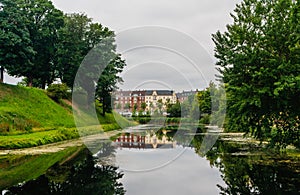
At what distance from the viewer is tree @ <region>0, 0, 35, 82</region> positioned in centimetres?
3076

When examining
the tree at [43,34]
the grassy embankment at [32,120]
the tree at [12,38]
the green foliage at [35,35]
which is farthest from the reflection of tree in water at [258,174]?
the tree at [43,34]

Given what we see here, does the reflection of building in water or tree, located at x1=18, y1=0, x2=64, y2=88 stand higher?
tree, located at x1=18, y1=0, x2=64, y2=88

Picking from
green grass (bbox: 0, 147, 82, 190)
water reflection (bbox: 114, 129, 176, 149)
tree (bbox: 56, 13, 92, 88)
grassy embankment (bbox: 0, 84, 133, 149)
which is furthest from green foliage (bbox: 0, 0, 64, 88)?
green grass (bbox: 0, 147, 82, 190)

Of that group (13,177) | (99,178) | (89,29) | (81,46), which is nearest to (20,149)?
(13,177)

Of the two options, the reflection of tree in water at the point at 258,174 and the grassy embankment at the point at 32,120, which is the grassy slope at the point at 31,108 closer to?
the grassy embankment at the point at 32,120

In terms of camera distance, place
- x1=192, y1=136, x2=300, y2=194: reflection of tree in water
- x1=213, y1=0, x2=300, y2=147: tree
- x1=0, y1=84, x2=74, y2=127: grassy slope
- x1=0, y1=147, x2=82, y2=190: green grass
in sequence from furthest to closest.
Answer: x1=0, y1=84, x2=74, y2=127: grassy slope < x1=213, y1=0, x2=300, y2=147: tree < x1=0, y1=147, x2=82, y2=190: green grass < x1=192, y1=136, x2=300, y2=194: reflection of tree in water

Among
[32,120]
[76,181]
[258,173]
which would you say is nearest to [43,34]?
[32,120]

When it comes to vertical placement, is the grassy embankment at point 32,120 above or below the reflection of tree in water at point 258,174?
above

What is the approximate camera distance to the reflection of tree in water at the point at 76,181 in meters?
9.88

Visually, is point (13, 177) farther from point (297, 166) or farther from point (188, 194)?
point (297, 166)

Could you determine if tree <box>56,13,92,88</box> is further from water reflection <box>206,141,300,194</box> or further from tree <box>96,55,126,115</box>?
water reflection <box>206,141,300,194</box>

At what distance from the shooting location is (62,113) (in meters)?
39.1

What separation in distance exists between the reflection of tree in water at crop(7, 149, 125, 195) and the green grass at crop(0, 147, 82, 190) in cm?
52

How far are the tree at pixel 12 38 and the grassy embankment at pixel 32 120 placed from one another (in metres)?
3.60
